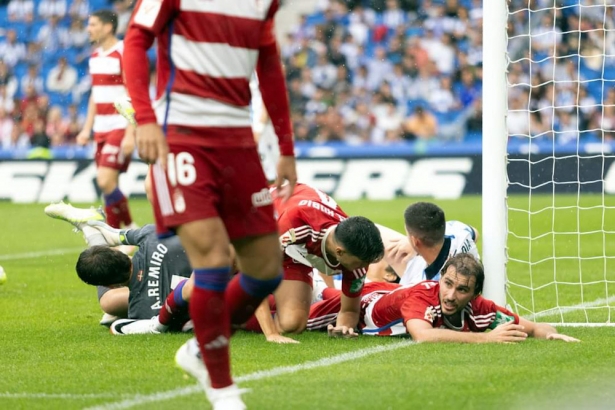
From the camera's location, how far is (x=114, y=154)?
35.2 feet

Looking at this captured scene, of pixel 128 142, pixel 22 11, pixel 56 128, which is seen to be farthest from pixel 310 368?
pixel 22 11

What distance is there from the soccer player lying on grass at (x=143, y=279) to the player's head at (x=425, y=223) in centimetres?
113

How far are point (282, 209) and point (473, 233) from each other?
1.46 m

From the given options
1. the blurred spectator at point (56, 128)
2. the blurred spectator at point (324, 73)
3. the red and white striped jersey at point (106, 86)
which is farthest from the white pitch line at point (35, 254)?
the blurred spectator at point (324, 73)

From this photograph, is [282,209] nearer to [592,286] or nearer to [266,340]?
[266,340]

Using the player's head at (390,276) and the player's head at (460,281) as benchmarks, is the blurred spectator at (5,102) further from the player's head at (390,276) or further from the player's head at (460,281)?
the player's head at (460,281)

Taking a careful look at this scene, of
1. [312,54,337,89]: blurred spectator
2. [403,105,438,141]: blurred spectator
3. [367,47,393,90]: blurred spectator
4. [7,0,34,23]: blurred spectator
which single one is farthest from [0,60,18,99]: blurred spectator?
[403,105,438,141]: blurred spectator

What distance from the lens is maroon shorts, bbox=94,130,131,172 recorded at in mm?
10625

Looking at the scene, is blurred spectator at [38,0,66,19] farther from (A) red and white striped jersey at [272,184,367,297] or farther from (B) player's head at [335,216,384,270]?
(B) player's head at [335,216,384,270]

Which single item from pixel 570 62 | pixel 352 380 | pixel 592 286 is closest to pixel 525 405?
pixel 352 380

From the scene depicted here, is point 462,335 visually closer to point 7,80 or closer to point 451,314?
point 451,314

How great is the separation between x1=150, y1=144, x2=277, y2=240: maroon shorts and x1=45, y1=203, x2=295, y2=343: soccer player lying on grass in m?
2.18

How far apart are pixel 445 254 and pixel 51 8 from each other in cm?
2094

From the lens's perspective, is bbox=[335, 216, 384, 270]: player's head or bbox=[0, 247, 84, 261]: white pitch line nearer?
bbox=[335, 216, 384, 270]: player's head
